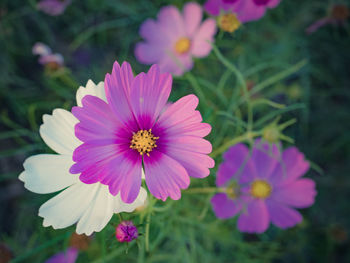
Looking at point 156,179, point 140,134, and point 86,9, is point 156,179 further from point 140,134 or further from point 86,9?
point 86,9

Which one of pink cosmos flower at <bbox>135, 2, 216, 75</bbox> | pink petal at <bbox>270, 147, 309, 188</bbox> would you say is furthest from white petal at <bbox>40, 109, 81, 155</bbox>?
pink petal at <bbox>270, 147, 309, 188</bbox>

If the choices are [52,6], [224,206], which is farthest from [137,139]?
[52,6]

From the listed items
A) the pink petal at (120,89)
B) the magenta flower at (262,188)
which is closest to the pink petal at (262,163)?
the magenta flower at (262,188)

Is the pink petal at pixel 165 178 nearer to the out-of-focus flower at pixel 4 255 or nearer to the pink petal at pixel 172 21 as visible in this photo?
the out-of-focus flower at pixel 4 255

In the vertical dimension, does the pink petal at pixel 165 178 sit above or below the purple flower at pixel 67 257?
below

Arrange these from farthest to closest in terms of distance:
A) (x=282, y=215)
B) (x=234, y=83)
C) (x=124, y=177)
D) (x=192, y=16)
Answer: (x=234, y=83) < (x=192, y=16) < (x=282, y=215) < (x=124, y=177)

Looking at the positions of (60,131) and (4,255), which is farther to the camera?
(4,255)

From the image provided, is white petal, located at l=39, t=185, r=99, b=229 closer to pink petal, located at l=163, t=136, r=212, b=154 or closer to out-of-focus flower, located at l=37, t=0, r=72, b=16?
pink petal, located at l=163, t=136, r=212, b=154

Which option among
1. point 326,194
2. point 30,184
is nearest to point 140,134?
point 30,184

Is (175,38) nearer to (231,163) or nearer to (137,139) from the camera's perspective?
(231,163)
